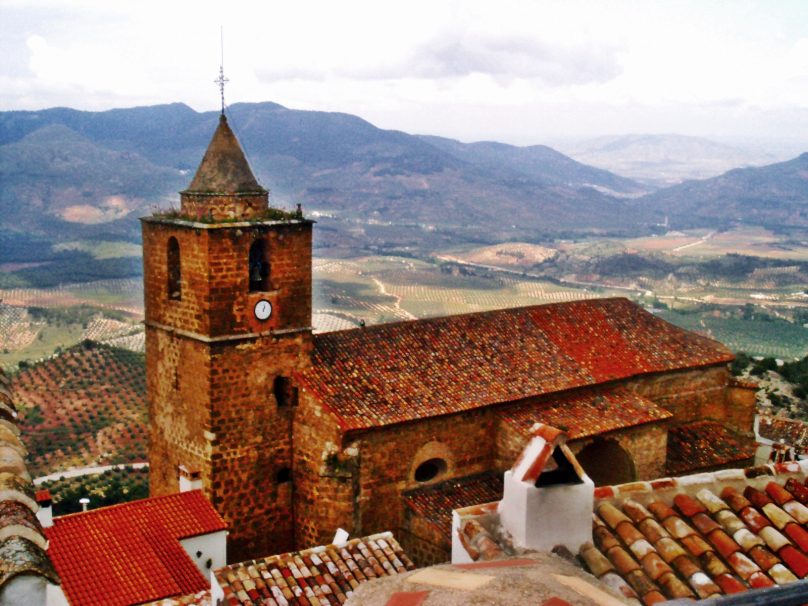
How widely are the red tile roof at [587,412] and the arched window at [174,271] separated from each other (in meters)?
7.14

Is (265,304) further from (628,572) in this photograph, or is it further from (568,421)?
(628,572)

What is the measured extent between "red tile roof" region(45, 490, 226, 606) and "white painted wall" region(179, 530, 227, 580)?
13 cm

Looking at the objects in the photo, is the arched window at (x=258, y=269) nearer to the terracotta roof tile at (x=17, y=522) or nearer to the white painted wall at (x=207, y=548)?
the white painted wall at (x=207, y=548)

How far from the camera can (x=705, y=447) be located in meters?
21.3

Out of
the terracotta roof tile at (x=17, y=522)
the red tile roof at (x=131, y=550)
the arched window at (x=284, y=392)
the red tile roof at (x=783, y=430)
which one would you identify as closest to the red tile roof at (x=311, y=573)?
the red tile roof at (x=131, y=550)

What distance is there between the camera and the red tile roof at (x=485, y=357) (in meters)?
17.5

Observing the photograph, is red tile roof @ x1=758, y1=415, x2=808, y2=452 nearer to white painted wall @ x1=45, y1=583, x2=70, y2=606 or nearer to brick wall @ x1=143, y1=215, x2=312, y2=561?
brick wall @ x1=143, y1=215, x2=312, y2=561

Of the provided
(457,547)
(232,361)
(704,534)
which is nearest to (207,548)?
(232,361)

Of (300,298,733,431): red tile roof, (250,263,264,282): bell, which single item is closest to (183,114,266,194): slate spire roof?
(250,263,264,282): bell

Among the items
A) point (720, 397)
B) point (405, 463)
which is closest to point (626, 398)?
point (720, 397)

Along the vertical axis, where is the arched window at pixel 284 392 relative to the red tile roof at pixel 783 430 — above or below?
above

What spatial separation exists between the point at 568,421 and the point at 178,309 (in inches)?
327

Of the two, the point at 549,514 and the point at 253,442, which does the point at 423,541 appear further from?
the point at 549,514

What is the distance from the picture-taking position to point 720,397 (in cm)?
2291
